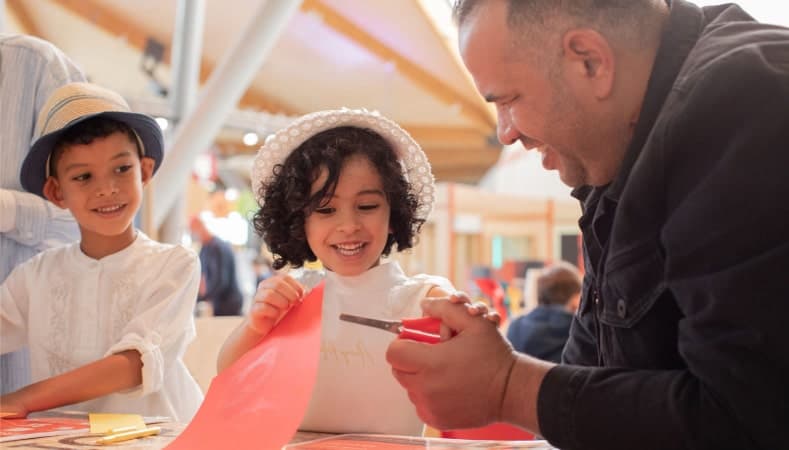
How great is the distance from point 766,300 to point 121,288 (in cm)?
112

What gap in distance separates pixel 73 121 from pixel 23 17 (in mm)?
5830

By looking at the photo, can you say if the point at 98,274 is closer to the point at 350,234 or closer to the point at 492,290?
the point at 350,234

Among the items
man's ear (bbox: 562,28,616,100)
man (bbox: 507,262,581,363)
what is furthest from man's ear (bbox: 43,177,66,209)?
man (bbox: 507,262,581,363)

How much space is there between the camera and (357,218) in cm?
132

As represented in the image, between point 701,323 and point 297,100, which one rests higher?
point 297,100

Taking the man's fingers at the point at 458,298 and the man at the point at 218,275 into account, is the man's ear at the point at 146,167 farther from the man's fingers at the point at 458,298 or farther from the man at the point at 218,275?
the man at the point at 218,275

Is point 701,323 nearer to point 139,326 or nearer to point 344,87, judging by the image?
point 139,326

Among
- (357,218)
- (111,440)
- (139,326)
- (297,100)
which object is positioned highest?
(297,100)

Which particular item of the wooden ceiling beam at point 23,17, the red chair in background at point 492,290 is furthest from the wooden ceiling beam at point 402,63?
the wooden ceiling beam at point 23,17

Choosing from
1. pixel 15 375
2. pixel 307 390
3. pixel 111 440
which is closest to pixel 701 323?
pixel 307 390

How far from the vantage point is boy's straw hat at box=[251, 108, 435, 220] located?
1.43 meters

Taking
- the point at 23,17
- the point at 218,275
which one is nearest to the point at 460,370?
the point at 218,275

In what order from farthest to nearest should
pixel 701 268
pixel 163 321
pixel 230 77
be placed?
pixel 230 77, pixel 163 321, pixel 701 268

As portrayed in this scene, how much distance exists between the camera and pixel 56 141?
1520 mm
